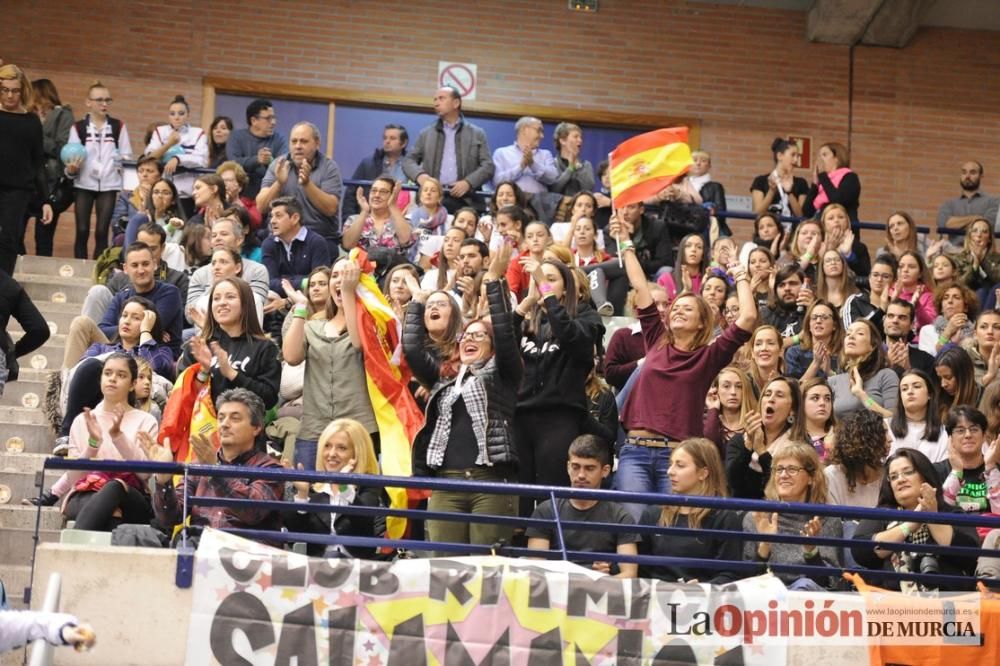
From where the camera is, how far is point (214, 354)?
8336mm

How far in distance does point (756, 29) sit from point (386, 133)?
17.0ft

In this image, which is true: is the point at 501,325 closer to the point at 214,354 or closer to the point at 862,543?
the point at 214,354

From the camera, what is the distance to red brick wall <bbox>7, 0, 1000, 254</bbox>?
16.5m

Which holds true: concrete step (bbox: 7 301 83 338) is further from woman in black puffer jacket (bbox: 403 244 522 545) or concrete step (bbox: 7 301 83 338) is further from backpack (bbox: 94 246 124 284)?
woman in black puffer jacket (bbox: 403 244 522 545)

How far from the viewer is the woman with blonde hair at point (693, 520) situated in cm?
718

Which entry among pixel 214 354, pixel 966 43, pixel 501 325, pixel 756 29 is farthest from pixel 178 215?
pixel 966 43

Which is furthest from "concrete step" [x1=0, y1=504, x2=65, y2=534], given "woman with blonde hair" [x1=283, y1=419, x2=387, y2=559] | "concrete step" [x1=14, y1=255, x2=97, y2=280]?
"concrete step" [x1=14, y1=255, x2=97, y2=280]

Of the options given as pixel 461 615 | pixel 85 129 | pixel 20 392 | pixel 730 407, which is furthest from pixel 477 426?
pixel 85 129

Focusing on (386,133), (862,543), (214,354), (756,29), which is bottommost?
(862,543)

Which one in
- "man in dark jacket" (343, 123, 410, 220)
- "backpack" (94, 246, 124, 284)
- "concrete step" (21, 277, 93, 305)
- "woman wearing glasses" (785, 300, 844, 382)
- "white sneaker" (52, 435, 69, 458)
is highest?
"man in dark jacket" (343, 123, 410, 220)

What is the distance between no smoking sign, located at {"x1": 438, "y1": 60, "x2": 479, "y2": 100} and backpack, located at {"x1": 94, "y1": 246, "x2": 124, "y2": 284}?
19.5ft

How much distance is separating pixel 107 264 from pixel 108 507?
457 cm

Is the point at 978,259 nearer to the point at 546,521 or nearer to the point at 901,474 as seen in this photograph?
the point at 901,474

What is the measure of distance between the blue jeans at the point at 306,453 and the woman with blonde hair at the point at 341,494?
37cm
